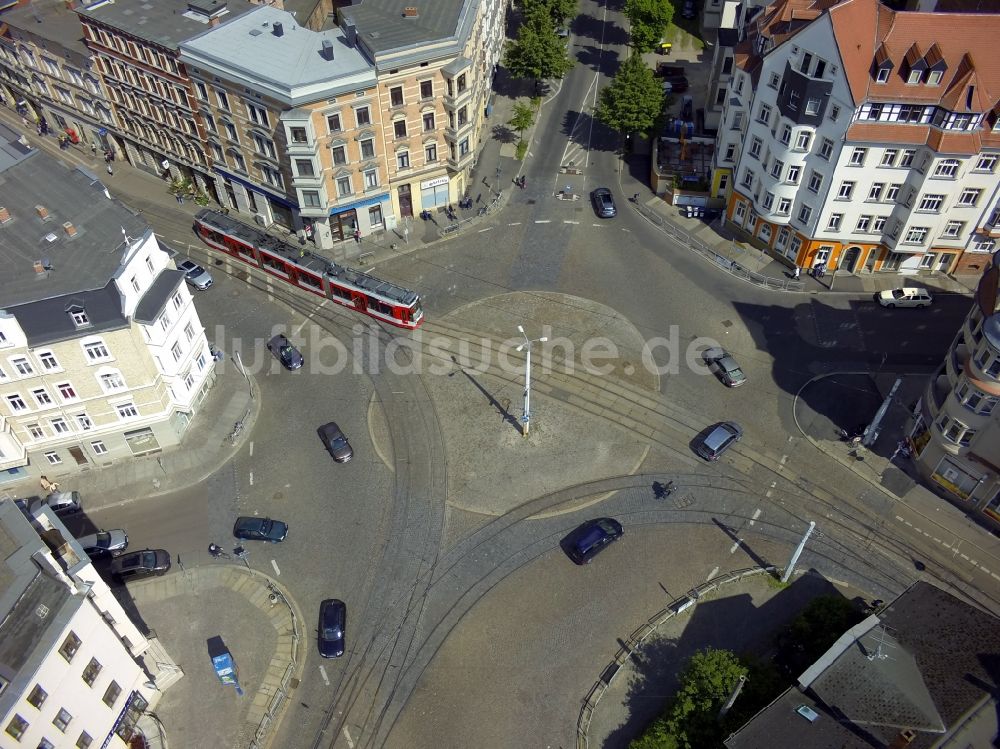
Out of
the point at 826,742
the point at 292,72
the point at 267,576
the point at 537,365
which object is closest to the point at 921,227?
the point at 537,365

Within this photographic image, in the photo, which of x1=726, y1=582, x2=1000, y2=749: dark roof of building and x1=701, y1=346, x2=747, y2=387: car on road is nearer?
x1=726, y1=582, x2=1000, y2=749: dark roof of building

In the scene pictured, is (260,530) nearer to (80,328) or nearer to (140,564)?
(140,564)

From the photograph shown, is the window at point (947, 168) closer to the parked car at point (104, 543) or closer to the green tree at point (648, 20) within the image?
the green tree at point (648, 20)

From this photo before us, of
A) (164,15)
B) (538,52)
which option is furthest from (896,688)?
(164,15)

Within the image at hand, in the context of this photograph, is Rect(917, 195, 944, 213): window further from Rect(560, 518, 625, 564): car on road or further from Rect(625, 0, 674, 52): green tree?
Rect(625, 0, 674, 52): green tree

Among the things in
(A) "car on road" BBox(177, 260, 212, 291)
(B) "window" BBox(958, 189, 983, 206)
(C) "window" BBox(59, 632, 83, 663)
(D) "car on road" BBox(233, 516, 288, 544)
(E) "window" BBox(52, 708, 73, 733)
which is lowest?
(D) "car on road" BBox(233, 516, 288, 544)

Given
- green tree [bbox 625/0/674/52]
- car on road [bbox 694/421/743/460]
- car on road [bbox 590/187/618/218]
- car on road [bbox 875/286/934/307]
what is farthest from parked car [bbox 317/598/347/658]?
green tree [bbox 625/0/674/52]
